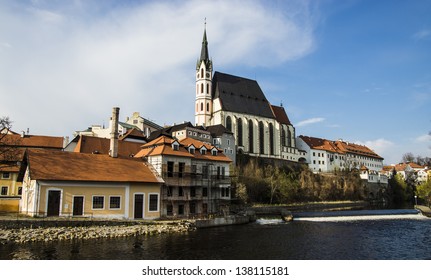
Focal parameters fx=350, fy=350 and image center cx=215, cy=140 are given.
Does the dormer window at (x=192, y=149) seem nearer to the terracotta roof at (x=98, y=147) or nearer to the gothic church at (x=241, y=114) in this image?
the terracotta roof at (x=98, y=147)

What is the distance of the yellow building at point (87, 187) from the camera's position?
3203cm

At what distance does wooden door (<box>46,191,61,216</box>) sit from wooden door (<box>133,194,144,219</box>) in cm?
768

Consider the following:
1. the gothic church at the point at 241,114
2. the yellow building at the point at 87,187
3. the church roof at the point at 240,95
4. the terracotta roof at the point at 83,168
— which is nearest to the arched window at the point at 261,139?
the gothic church at the point at 241,114

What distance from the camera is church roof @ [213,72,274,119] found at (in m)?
94.7

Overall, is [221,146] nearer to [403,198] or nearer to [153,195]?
[153,195]

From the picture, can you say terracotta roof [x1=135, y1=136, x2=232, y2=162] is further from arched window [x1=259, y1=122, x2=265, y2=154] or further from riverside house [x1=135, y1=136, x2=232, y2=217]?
arched window [x1=259, y1=122, x2=265, y2=154]

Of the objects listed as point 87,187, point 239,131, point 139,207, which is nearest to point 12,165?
point 87,187

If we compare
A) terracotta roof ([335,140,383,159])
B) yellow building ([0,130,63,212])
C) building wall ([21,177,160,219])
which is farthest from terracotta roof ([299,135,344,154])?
building wall ([21,177,160,219])

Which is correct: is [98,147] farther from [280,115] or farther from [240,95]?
[280,115]

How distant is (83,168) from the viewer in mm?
35281

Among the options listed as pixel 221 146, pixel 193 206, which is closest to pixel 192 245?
pixel 193 206

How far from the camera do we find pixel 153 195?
38.5 meters

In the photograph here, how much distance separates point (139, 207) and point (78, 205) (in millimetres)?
6317

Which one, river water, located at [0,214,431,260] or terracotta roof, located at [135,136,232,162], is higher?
terracotta roof, located at [135,136,232,162]
